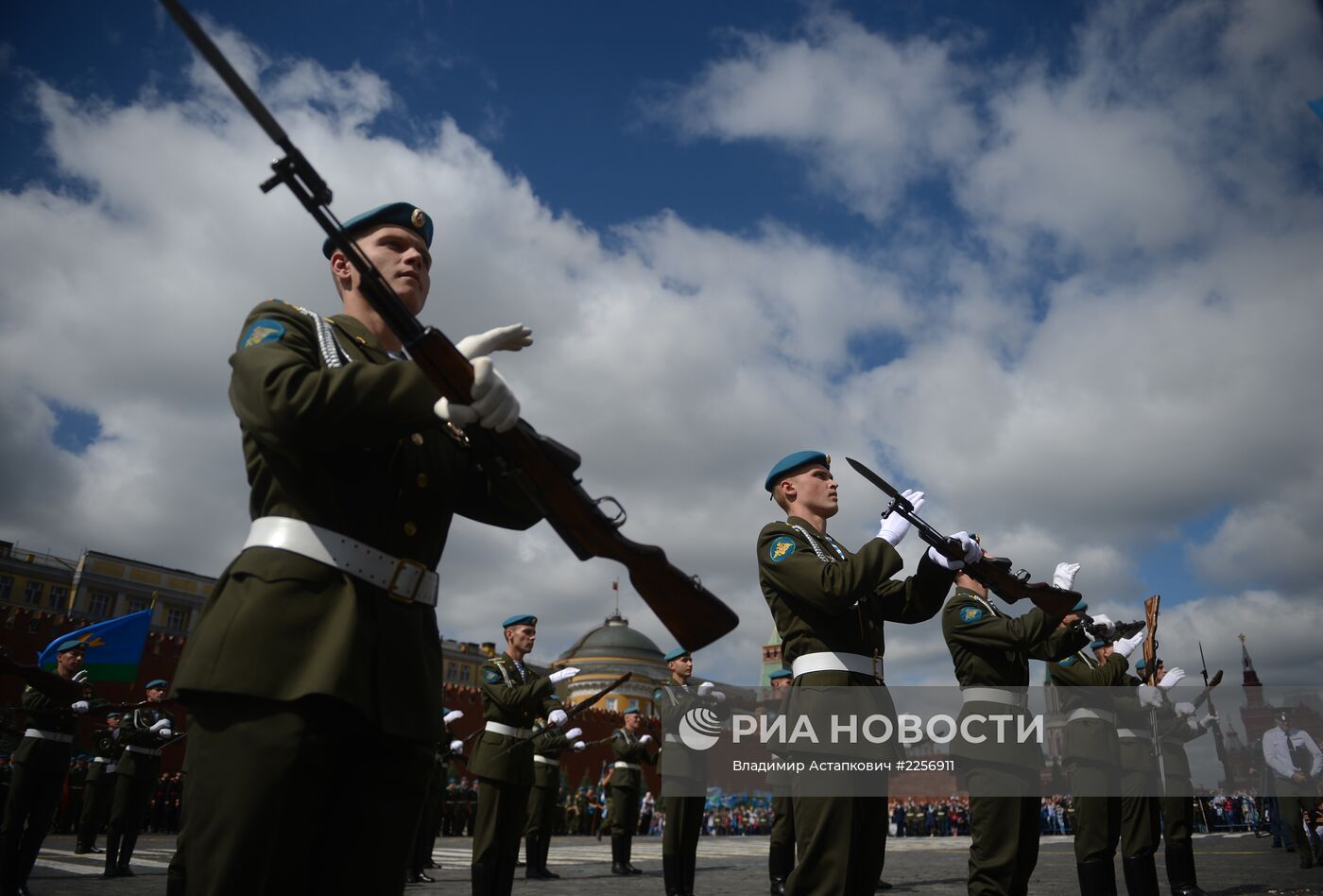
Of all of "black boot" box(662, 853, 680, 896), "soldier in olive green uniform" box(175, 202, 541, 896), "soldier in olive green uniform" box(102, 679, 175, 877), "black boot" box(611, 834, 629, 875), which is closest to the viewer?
"soldier in olive green uniform" box(175, 202, 541, 896)

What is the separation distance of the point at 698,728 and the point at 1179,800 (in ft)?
18.2

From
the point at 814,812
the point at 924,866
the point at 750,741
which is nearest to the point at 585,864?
the point at 924,866

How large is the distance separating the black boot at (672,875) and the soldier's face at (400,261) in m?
7.76

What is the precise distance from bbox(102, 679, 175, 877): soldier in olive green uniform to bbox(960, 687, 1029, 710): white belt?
32.0 ft

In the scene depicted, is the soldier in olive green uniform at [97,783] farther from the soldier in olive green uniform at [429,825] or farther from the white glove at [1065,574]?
the white glove at [1065,574]

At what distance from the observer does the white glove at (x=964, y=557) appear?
211 inches

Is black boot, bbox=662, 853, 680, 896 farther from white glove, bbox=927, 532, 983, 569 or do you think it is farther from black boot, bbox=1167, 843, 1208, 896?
white glove, bbox=927, 532, 983, 569

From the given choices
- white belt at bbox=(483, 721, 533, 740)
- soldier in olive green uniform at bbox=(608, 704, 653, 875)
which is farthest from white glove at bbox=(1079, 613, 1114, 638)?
soldier in olive green uniform at bbox=(608, 704, 653, 875)

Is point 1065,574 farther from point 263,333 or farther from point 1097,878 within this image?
point 263,333

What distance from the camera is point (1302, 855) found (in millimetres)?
12797

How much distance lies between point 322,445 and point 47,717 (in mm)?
9668

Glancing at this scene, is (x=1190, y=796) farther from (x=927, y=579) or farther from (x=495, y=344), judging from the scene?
(x=495, y=344)

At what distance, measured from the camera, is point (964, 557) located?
213 inches

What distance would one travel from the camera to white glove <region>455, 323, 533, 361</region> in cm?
253
